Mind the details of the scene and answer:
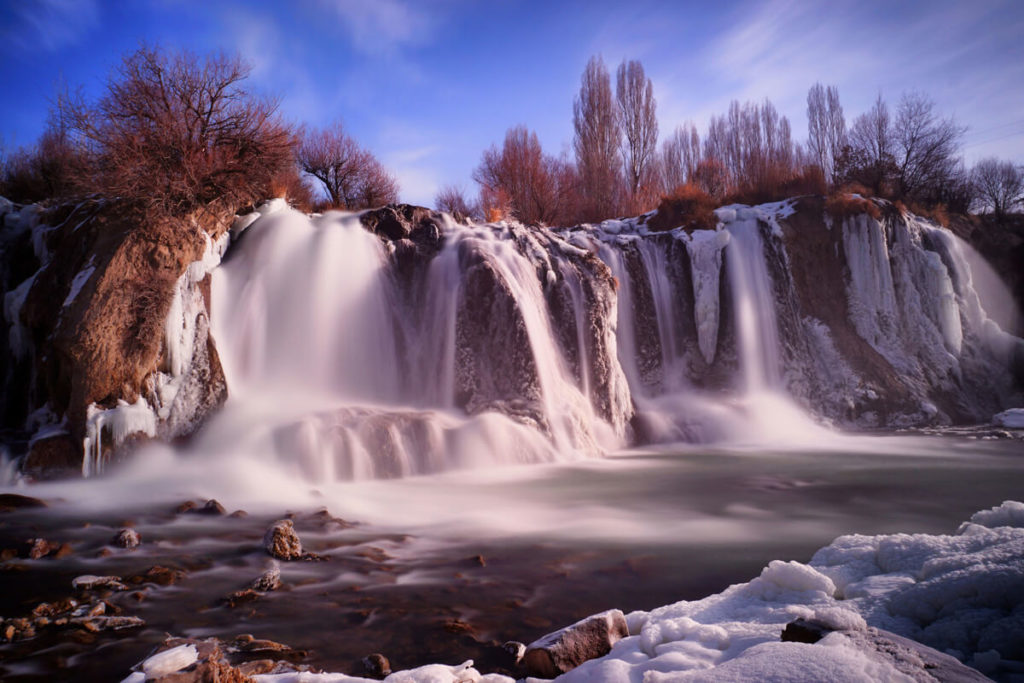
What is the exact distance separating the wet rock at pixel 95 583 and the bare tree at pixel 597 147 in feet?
94.0

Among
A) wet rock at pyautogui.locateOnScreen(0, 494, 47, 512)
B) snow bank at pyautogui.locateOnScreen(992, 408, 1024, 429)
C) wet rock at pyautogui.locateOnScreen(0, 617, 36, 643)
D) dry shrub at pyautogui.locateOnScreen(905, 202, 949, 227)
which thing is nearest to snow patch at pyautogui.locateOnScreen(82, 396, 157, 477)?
wet rock at pyautogui.locateOnScreen(0, 494, 47, 512)

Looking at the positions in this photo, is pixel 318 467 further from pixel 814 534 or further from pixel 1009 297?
pixel 1009 297

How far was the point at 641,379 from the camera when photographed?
14.8m

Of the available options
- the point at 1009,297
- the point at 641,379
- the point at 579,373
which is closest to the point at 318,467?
the point at 579,373

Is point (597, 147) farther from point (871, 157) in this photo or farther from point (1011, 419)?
point (1011, 419)

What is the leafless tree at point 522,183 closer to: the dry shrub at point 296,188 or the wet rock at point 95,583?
the dry shrub at point 296,188

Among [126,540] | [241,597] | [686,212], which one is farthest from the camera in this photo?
[686,212]

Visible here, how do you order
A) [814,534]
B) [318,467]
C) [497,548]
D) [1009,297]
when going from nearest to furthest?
[497,548] < [814,534] < [318,467] < [1009,297]

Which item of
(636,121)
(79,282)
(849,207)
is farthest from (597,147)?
(79,282)

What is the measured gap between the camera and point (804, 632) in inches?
88.1

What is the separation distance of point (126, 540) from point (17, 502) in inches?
85.9

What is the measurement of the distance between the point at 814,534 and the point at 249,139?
37.6ft

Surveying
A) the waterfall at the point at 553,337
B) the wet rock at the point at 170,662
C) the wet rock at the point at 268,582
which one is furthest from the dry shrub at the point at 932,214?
the wet rock at the point at 170,662

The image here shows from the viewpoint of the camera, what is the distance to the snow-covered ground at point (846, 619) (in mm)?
2004
